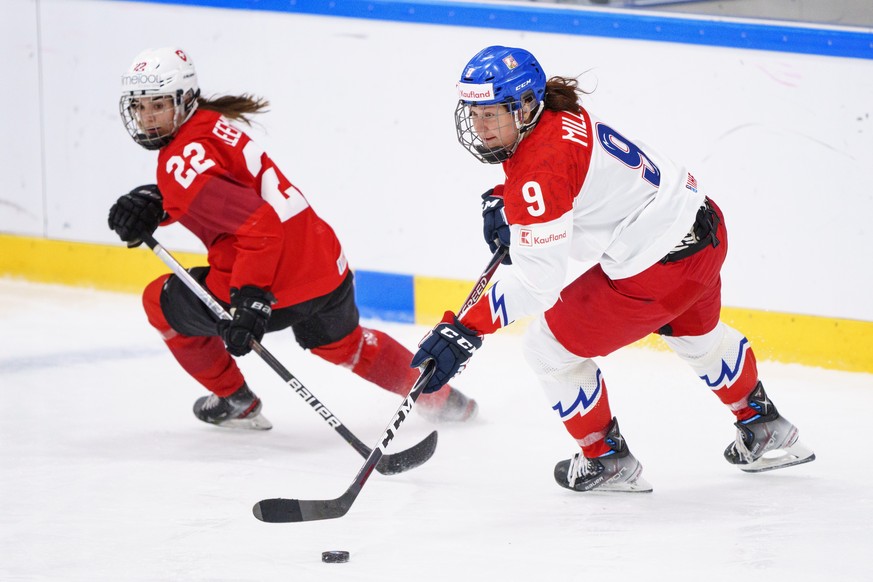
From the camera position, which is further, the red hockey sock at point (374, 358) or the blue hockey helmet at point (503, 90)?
the red hockey sock at point (374, 358)

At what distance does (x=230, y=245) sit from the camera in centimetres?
342

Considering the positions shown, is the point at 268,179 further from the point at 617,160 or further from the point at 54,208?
the point at 54,208

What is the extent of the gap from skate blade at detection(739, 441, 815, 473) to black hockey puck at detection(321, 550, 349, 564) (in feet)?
3.84

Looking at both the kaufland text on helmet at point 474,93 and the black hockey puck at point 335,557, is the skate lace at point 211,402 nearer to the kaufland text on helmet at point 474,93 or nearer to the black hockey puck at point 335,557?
the black hockey puck at point 335,557

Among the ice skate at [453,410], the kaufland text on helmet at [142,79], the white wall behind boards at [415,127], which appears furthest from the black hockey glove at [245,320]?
the white wall behind boards at [415,127]

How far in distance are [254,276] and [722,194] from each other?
73.2 inches

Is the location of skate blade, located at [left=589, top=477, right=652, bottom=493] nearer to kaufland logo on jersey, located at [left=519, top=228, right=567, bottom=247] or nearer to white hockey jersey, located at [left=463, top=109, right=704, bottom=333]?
white hockey jersey, located at [left=463, top=109, right=704, bottom=333]

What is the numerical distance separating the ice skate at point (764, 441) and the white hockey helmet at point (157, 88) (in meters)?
1.72

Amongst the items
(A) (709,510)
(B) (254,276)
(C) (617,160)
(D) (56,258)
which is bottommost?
(D) (56,258)

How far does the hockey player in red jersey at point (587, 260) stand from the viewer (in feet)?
8.75

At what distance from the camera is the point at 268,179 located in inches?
134

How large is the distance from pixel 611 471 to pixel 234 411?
123 centimetres

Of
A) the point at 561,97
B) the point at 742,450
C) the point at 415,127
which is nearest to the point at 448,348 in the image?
the point at 561,97

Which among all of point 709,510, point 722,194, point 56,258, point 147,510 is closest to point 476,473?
point 709,510
